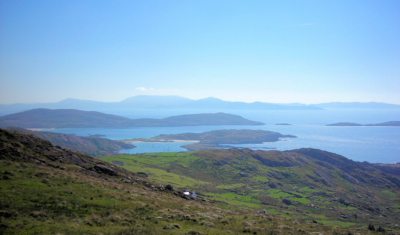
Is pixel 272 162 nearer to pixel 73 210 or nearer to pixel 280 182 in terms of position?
pixel 280 182

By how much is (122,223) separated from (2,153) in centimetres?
1902

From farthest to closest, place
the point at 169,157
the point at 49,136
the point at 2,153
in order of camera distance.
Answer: the point at 49,136 → the point at 169,157 → the point at 2,153

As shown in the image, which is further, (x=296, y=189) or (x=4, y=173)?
(x=296, y=189)

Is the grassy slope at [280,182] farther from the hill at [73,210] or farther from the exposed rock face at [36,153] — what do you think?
the hill at [73,210]

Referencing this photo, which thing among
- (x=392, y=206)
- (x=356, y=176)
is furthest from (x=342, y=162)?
(x=392, y=206)

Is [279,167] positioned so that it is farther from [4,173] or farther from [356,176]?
[4,173]

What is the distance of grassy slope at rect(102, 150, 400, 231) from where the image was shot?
6894 centimetres

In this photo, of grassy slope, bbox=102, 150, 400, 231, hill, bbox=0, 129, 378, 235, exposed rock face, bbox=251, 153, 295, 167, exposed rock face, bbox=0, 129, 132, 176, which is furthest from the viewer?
exposed rock face, bbox=251, 153, 295, 167

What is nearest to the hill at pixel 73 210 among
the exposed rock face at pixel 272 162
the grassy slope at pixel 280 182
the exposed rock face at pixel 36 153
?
the exposed rock face at pixel 36 153

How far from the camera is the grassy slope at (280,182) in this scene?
68.9 m

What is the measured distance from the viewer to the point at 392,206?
3120 inches

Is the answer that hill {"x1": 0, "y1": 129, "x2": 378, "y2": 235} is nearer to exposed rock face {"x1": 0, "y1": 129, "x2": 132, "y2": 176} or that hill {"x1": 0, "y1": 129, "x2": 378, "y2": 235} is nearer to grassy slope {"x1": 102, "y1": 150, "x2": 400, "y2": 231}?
exposed rock face {"x1": 0, "y1": 129, "x2": 132, "y2": 176}

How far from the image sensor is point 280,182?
327 ft

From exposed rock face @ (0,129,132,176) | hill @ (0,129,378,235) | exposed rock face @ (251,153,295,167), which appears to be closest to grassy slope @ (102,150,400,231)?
exposed rock face @ (251,153,295,167)
